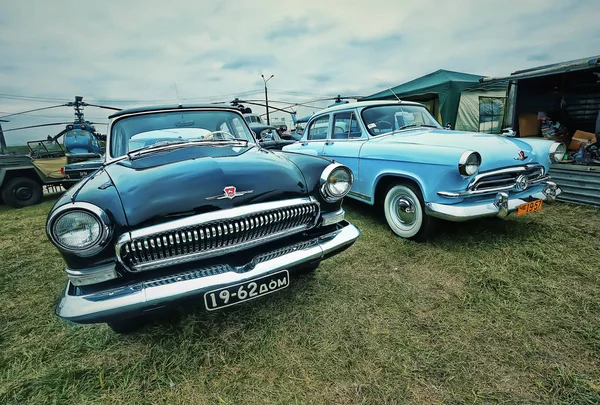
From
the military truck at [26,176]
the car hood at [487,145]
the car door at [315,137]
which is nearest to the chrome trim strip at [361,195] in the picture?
the car hood at [487,145]

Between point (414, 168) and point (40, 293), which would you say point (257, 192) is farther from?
point (40, 293)

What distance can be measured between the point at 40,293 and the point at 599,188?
674cm

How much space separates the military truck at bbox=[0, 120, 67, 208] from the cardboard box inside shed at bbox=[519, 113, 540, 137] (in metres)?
→ 10.5

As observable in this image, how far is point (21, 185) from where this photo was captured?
6.75m

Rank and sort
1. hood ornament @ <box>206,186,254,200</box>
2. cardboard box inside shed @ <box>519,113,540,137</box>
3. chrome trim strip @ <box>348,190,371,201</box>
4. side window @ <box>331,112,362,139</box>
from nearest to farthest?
1. hood ornament @ <box>206,186,254,200</box>
2. chrome trim strip @ <box>348,190,371,201</box>
3. side window @ <box>331,112,362,139</box>
4. cardboard box inside shed @ <box>519,113,540,137</box>

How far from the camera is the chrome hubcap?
3.33 metres

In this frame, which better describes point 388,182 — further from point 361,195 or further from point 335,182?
point 335,182

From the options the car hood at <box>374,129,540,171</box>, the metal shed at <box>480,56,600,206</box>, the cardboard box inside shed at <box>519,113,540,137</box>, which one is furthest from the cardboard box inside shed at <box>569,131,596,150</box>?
the car hood at <box>374,129,540,171</box>

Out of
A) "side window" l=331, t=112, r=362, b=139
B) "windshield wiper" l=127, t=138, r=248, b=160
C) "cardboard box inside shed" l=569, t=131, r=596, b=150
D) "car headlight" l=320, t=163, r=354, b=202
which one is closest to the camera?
"car headlight" l=320, t=163, r=354, b=202

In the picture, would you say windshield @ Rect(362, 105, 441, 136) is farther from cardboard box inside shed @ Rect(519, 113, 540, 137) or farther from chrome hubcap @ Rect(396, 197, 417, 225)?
cardboard box inside shed @ Rect(519, 113, 540, 137)

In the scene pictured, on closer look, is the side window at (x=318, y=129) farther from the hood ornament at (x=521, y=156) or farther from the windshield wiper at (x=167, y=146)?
the hood ornament at (x=521, y=156)

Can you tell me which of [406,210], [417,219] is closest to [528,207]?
[417,219]

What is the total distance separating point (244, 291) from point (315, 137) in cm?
387

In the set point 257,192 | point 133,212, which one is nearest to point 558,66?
point 257,192
